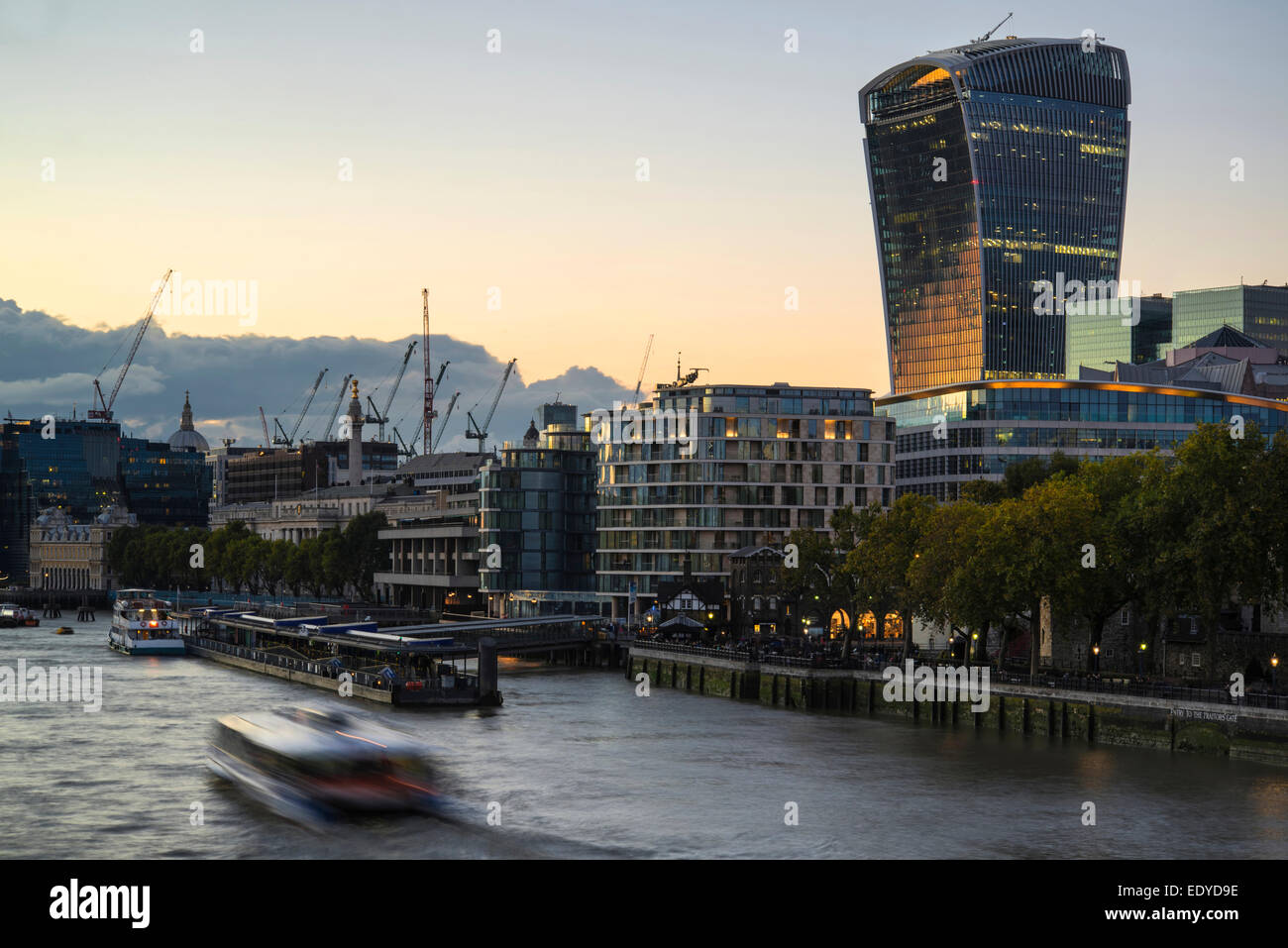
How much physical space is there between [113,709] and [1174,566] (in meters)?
61.3

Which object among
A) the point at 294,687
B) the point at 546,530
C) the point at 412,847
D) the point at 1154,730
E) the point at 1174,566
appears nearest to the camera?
the point at 412,847

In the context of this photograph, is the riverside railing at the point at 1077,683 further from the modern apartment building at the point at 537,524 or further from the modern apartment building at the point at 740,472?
the modern apartment building at the point at 537,524

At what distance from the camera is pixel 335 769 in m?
50.5

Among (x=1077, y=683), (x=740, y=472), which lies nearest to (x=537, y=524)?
(x=740, y=472)

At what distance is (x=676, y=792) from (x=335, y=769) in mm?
14959

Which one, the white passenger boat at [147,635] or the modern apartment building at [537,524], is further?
the modern apartment building at [537,524]

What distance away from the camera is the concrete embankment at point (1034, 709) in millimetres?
67312

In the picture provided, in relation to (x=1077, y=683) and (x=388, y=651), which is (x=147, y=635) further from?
(x=1077, y=683)

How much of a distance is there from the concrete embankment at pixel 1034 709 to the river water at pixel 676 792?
1444 millimetres

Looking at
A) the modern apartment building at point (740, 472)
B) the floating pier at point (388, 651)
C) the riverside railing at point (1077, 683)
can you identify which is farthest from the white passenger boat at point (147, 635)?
the riverside railing at point (1077, 683)

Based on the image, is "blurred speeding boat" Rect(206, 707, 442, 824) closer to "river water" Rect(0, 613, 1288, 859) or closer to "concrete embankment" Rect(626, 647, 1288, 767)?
"river water" Rect(0, 613, 1288, 859)

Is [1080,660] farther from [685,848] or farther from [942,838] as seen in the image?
[685,848]

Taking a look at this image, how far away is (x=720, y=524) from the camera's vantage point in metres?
153
